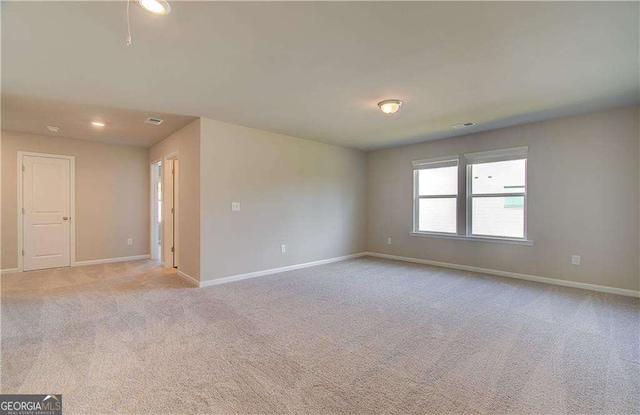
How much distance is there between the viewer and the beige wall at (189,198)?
424 cm

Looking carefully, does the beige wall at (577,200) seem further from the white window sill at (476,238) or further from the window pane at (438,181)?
the window pane at (438,181)

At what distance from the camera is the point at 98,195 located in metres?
5.77

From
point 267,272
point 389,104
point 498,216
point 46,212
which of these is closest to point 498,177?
point 498,216

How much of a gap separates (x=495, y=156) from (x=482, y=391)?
13.5ft

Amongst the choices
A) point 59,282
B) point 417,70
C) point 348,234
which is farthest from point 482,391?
point 59,282

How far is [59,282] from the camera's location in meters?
4.35

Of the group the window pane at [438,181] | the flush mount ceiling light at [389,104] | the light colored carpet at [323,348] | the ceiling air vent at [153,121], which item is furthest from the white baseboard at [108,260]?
the window pane at [438,181]

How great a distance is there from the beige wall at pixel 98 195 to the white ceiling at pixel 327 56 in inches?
99.0

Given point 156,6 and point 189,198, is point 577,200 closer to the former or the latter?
point 156,6

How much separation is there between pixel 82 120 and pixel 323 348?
4655 millimetres

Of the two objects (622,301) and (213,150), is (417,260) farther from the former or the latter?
(213,150)

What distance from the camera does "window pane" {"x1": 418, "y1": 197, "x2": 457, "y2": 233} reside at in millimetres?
5547

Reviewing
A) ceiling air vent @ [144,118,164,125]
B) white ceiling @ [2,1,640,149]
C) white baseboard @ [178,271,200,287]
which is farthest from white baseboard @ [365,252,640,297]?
ceiling air vent @ [144,118,164,125]

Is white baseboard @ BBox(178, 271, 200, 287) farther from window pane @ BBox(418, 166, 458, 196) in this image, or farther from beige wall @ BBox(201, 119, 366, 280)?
window pane @ BBox(418, 166, 458, 196)
